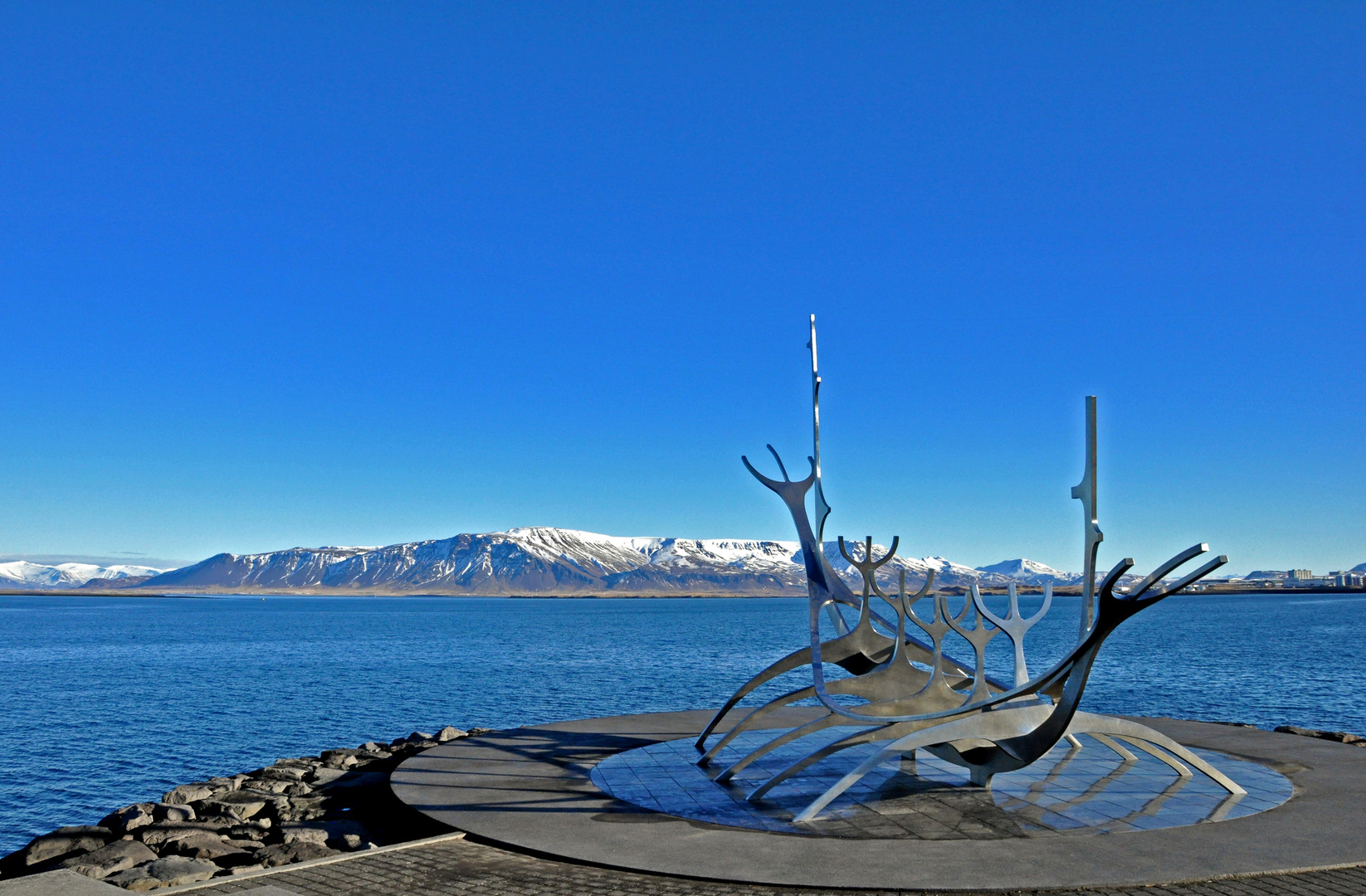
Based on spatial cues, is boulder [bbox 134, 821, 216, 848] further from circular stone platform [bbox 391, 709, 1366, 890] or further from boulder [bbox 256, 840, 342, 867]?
circular stone platform [bbox 391, 709, 1366, 890]

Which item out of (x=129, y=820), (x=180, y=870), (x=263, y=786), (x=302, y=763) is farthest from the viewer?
(x=302, y=763)

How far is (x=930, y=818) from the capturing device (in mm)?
14539

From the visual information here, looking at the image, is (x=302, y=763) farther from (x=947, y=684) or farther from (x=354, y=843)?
(x=947, y=684)

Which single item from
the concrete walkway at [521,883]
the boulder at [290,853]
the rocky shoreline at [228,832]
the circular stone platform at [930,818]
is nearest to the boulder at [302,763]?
the rocky shoreline at [228,832]

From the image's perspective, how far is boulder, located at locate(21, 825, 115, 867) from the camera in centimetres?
1511

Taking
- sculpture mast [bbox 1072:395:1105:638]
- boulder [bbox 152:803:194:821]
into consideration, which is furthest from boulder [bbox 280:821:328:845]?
sculpture mast [bbox 1072:395:1105:638]

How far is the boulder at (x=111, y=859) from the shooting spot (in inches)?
519

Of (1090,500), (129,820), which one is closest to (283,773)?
(129,820)

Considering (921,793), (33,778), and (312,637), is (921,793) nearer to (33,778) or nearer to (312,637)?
(33,778)

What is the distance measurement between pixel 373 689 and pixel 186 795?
35324mm

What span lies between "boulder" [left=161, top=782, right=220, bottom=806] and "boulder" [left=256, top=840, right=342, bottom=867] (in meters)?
6.09

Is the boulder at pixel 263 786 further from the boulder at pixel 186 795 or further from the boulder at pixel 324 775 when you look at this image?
the boulder at pixel 186 795

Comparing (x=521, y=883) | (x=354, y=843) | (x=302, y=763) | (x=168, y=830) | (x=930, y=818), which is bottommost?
(x=302, y=763)

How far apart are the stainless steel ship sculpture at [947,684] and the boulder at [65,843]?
31.5 ft
